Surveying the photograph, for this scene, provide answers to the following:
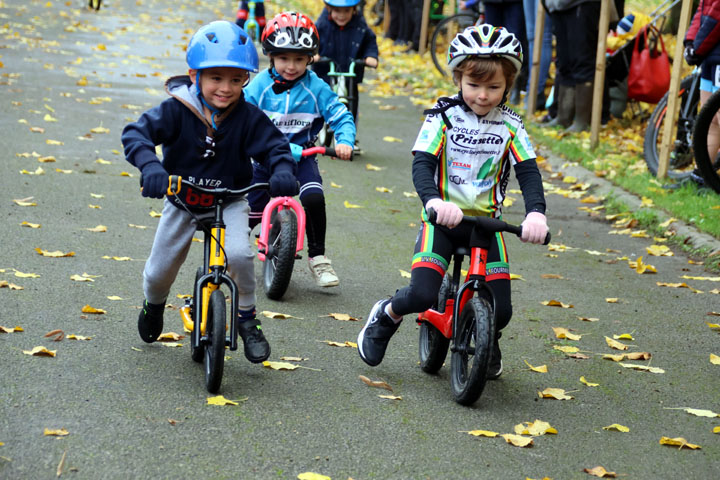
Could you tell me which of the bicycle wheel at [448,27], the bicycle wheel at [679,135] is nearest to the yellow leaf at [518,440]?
the bicycle wheel at [679,135]

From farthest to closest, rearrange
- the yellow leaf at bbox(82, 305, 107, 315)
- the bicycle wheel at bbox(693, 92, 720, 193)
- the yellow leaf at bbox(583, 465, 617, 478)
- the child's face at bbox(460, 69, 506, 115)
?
the bicycle wheel at bbox(693, 92, 720, 193) < the yellow leaf at bbox(82, 305, 107, 315) < the child's face at bbox(460, 69, 506, 115) < the yellow leaf at bbox(583, 465, 617, 478)

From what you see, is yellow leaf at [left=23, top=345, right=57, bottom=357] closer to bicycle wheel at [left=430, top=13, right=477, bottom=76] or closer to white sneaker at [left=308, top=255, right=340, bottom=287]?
white sneaker at [left=308, top=255, right=340, bottom=287]

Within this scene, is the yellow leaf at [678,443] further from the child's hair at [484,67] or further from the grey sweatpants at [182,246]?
the grey sweatpants at [182,246]

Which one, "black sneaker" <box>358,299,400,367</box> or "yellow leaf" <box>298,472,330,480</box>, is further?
"black sneaker" <box>358,299,400,367</box>

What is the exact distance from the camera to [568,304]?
20.7 feet

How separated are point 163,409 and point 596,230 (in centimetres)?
524

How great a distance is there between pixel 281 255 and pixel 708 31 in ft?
15.1

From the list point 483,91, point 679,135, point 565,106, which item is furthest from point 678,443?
point 565,106

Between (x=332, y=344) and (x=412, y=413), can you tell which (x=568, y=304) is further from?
(x=412, y=413)

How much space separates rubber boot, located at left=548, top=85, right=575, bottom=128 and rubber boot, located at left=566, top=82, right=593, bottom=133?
0.73 feet

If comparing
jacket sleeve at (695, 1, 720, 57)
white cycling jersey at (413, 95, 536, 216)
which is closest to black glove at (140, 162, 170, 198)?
white cycling jersey at (413, 95, 536, 216)

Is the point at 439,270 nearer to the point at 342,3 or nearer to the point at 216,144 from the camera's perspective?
the point at 216,144

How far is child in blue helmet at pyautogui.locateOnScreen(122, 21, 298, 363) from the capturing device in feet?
14.3

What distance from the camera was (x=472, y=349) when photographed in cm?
443
